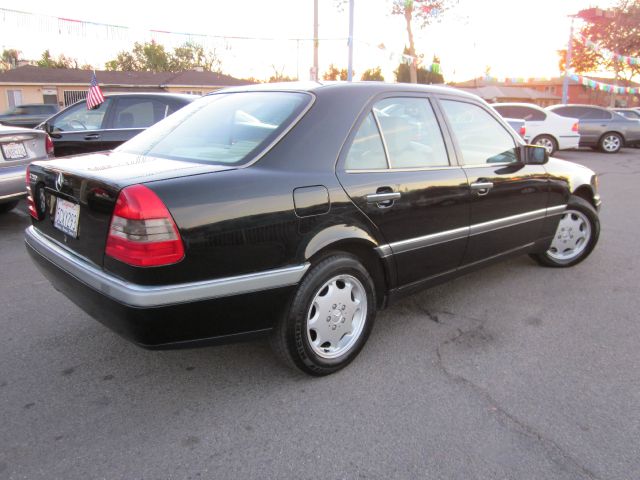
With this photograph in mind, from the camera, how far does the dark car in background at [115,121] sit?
24.1 ft

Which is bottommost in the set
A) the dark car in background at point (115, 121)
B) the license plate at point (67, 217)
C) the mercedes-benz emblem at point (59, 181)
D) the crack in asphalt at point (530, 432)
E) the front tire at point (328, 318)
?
the crack in asphalt at point (530, 432)

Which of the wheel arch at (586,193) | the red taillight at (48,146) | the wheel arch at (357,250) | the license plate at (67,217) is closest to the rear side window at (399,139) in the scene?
the wheel arch at (357,250)

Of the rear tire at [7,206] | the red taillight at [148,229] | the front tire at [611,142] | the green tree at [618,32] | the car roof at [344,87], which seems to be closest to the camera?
the red taillight at [148,229]

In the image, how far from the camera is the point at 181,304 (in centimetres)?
218

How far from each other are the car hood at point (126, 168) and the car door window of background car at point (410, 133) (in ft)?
3.56

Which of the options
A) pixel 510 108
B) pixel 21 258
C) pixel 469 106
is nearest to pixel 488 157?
pixel 469 106

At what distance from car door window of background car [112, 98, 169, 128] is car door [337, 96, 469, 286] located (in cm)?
530

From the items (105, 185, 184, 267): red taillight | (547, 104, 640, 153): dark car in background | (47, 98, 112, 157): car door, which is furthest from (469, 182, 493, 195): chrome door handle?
(547, 104, 640, 153): dark car in background

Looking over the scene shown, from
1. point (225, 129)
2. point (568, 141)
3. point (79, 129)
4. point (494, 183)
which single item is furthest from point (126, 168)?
point (568, 141)

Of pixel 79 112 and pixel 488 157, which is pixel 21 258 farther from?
pixel 488 157

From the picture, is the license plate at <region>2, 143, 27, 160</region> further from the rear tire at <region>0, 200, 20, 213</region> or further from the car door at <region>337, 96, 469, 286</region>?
the car door at <region>337, 96, 469, 286</region>

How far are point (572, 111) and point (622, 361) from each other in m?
15.4

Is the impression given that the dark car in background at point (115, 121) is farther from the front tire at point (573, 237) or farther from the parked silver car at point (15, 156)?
the front tire at point (573, 237)

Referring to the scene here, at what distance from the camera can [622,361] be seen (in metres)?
3.00
